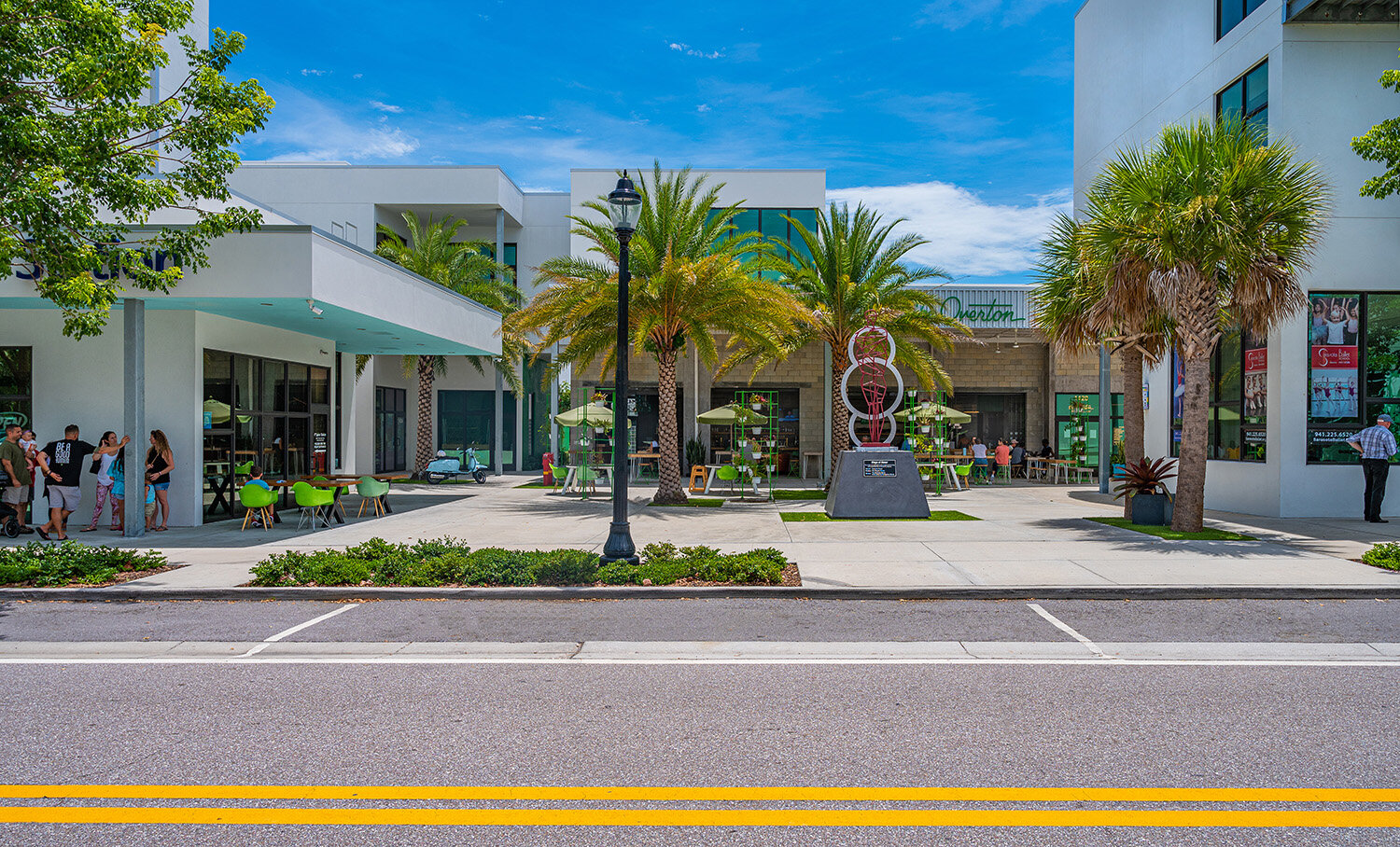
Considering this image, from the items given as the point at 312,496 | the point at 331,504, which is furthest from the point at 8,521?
the point at 331,504

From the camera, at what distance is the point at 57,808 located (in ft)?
13.1

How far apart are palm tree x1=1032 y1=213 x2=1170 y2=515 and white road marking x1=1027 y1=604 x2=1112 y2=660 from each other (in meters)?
8.10

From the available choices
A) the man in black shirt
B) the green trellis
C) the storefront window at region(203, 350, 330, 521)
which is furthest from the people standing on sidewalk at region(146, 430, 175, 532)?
the green trellis

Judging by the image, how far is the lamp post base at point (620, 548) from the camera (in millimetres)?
10461

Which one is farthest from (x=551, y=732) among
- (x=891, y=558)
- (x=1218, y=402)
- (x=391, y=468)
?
(x=391, y=468)

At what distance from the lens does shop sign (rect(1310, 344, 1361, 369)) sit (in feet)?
54.7

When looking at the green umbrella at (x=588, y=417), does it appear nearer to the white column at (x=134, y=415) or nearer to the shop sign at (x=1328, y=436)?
the white column at (x=134, y=415)

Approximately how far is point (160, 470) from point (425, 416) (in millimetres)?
14500

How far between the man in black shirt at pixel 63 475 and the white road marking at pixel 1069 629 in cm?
1403

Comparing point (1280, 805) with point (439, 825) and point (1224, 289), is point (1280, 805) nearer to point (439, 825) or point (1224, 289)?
point (439, 825)

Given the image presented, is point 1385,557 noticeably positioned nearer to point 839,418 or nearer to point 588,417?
point 839,418

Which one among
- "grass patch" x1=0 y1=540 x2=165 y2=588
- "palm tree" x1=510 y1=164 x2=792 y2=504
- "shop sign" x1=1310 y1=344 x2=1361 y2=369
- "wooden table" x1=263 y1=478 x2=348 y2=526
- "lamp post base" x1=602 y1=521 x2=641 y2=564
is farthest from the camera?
"palm tree" x1=510 y1=164 x2=792 y2=504

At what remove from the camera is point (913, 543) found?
508 inches

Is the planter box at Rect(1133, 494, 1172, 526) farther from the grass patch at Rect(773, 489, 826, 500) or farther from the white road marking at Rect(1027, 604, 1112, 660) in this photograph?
the white road marking at Rect(1027, 604, 1112, 660)
